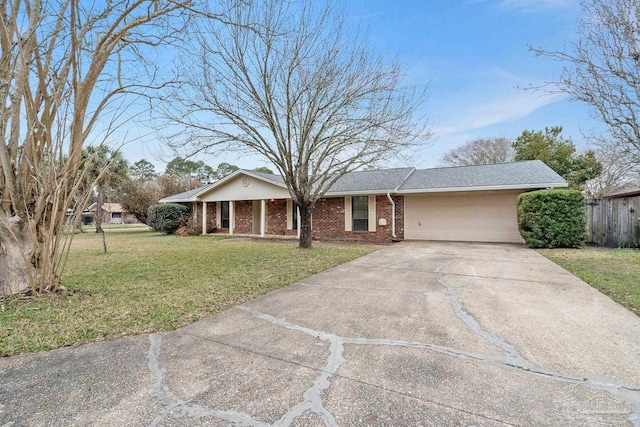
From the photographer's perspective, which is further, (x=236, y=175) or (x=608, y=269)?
(x=236, y=175)

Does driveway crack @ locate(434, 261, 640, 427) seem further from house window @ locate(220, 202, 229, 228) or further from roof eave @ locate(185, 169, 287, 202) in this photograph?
house window @ locate(220, 202, 229, 228)

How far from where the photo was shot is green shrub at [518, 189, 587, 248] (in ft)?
30.5

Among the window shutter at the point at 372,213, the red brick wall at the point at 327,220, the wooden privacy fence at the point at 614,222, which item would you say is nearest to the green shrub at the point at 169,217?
the red brick wall at the point at 327,220

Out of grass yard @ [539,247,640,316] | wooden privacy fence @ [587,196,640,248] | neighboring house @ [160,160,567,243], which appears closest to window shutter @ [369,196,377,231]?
neighboring house @ [160,160,567,243]

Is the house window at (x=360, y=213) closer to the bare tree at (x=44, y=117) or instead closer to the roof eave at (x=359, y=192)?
the roof eave at (x=359, y=192)

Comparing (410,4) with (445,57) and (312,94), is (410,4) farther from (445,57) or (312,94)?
(312,94)

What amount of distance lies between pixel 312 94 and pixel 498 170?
926cm

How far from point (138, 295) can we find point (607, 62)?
12.4m

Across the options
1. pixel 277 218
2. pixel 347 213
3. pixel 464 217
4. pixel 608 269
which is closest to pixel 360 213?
pixel 347 213

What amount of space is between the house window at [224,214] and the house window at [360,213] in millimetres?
8264

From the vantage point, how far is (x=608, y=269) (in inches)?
250

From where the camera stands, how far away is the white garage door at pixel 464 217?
12.0 metres

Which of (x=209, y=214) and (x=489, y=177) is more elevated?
(x=489, y=177)

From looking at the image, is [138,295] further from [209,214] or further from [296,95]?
[209,214]
